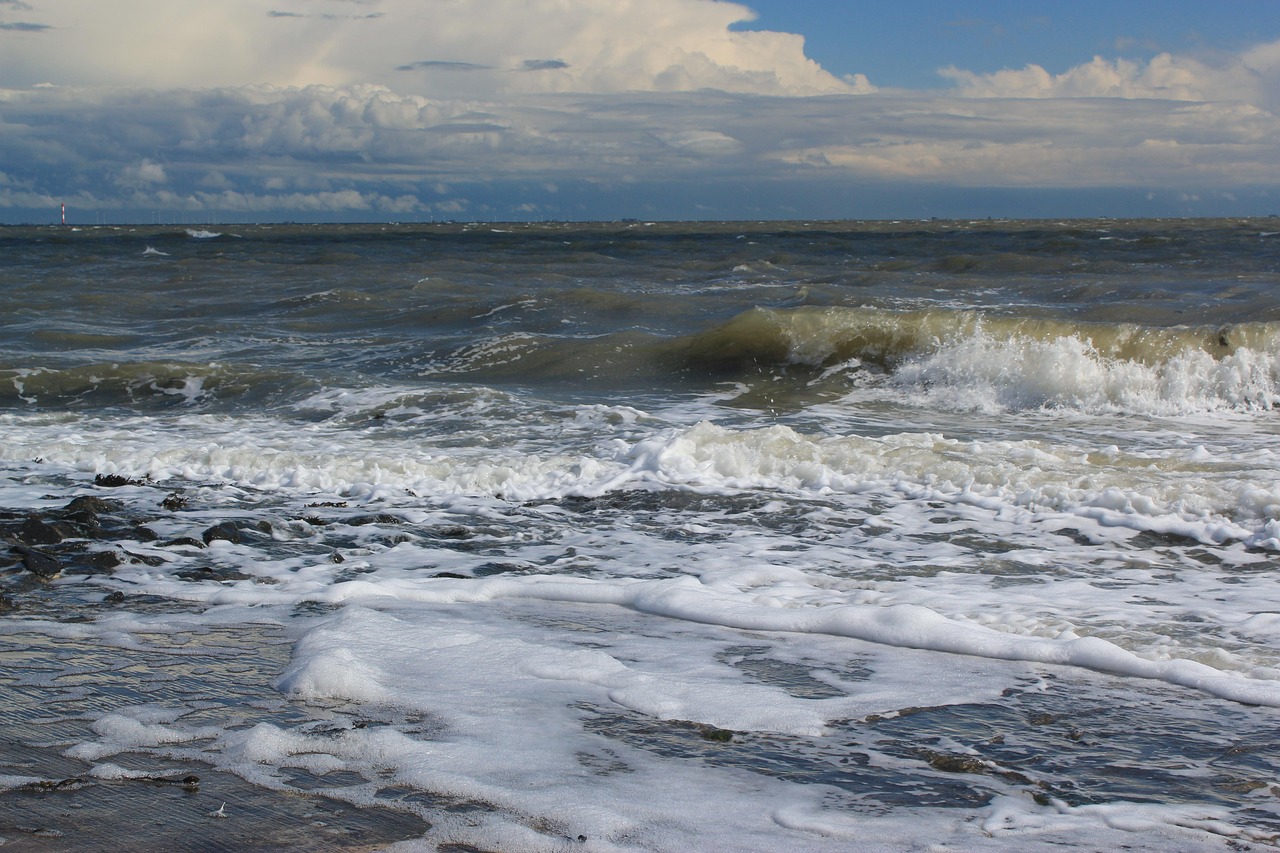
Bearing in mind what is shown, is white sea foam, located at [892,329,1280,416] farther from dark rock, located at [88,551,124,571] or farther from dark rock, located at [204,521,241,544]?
dark rock, located at [88,551,124,571]

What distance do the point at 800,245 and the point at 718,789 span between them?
53531 millimetres

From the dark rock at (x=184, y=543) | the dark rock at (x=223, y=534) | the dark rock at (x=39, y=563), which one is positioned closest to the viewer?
the dark rock at (x=39, y=563)

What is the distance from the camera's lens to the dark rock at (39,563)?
5.64 meters

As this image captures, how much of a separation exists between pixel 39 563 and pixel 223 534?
1.06 meters

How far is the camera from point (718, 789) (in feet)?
10.5

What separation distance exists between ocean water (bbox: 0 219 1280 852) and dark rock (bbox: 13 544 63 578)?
0.05m

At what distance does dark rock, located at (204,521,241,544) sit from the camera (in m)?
6.51

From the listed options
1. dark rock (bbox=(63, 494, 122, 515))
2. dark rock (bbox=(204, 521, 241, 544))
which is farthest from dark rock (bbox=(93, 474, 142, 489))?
dark rock (bbox=(204, 521, 241, 544))

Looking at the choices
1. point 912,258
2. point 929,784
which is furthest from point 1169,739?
point 912,258

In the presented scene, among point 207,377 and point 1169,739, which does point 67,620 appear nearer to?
point 1169,739

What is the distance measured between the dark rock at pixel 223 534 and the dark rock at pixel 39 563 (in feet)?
2.87

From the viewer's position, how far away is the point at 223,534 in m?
6.55

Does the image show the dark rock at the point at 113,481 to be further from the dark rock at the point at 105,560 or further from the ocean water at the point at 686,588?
the dark rock at the point at 105,560

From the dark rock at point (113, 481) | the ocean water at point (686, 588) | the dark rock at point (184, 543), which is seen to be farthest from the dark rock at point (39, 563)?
the dark rock at point (113, 481)
